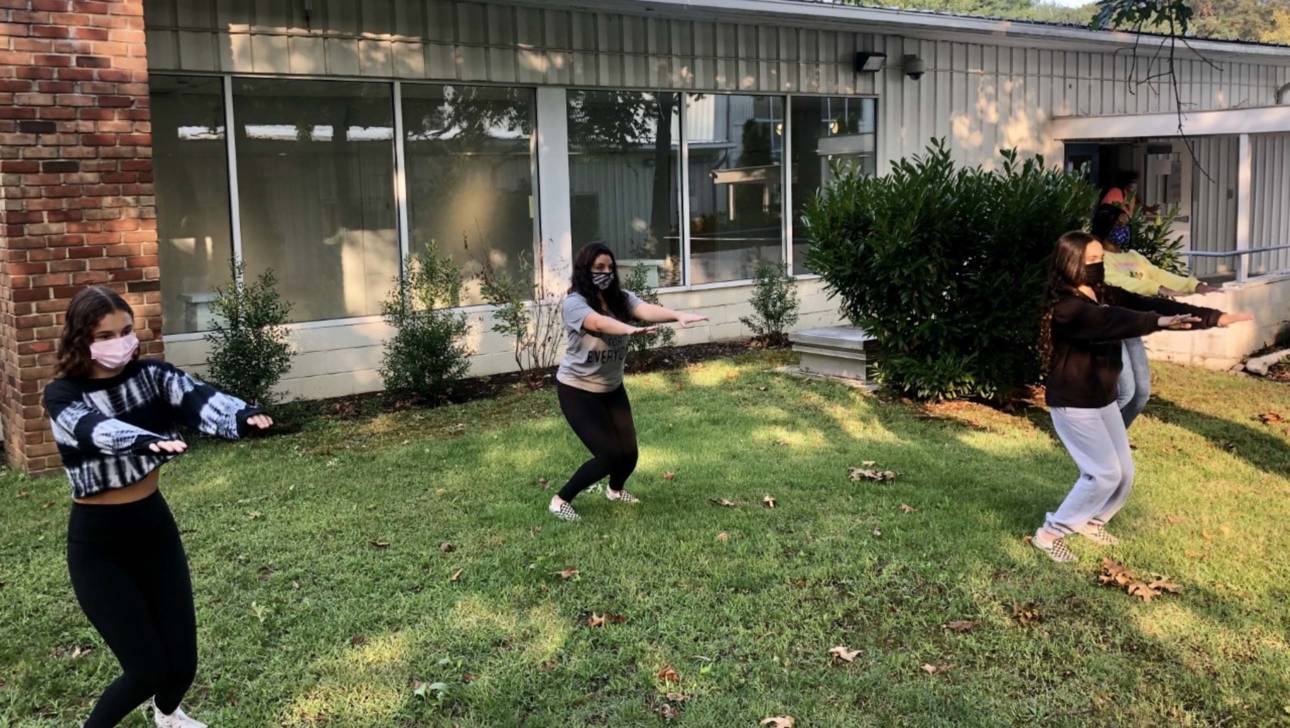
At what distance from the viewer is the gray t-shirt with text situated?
5512 millimetres

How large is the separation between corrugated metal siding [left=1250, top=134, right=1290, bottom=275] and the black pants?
19.5m

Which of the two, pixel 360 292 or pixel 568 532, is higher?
pixel 360 292

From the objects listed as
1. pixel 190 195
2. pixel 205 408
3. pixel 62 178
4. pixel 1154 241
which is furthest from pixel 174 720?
pixel 1154 241

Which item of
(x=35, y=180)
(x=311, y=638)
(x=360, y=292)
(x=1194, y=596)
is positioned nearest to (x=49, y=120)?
(x=35, y=180)

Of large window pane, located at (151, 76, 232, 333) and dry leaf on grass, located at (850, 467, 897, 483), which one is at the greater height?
large window pane, located at (151, 76, 232, 333)

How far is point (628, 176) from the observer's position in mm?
11711

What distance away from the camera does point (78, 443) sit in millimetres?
2986

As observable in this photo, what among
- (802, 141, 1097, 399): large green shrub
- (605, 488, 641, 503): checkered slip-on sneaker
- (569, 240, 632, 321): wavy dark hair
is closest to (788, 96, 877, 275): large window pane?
(802, 141, 1097, 399): large green shrub

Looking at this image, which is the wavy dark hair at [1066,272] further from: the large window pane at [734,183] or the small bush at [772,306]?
the large window pane at [734,183]

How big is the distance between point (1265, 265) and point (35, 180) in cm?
1889

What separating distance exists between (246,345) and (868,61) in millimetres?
8674

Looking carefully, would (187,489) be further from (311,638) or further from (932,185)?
(932,185)

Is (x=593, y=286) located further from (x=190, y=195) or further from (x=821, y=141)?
(x=821, y=141)

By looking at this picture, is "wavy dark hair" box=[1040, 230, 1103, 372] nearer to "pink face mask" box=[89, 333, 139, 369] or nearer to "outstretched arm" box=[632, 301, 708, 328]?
"outstretched arm" box=[632, 301, 708, 328]
